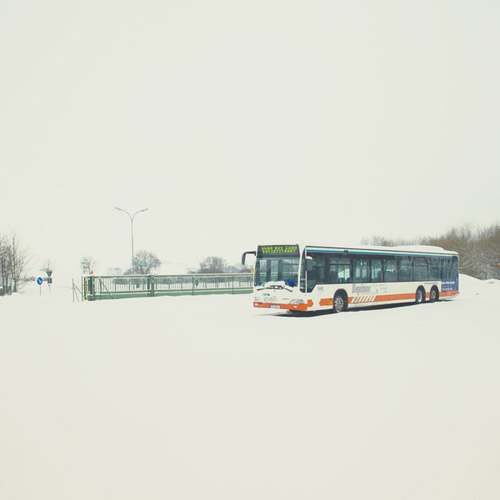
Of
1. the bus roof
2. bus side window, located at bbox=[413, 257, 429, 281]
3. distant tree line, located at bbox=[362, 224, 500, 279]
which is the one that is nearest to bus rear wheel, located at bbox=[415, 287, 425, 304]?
bus side window, located at bbox=[413, 257, 429, 281]

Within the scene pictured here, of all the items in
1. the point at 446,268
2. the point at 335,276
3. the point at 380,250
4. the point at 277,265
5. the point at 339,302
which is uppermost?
the point at 380,250

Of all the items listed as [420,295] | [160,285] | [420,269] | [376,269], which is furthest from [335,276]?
[160,285]

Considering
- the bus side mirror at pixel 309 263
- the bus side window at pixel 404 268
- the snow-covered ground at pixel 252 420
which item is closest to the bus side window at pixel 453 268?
the bus side window at pixel 404 268

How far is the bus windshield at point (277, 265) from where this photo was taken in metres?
20.2

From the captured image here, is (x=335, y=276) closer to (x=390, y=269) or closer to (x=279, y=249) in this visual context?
(x=279, y=249)

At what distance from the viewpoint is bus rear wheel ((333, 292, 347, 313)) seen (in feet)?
70.7

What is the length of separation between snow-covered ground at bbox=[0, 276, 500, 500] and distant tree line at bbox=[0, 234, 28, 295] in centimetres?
5068

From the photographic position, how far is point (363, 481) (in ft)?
14.7

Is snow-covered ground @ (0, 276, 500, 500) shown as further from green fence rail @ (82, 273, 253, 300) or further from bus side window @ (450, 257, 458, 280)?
green fence rail @ (82, 273, 253, 300)

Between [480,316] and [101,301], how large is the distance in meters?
21.6

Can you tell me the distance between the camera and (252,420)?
6145 mm

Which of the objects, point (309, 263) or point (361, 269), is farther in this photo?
point (361, 269)

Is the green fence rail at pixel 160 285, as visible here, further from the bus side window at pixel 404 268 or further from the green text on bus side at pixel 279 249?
the green text on bus side at pixel 279 249

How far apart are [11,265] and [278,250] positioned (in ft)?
156
